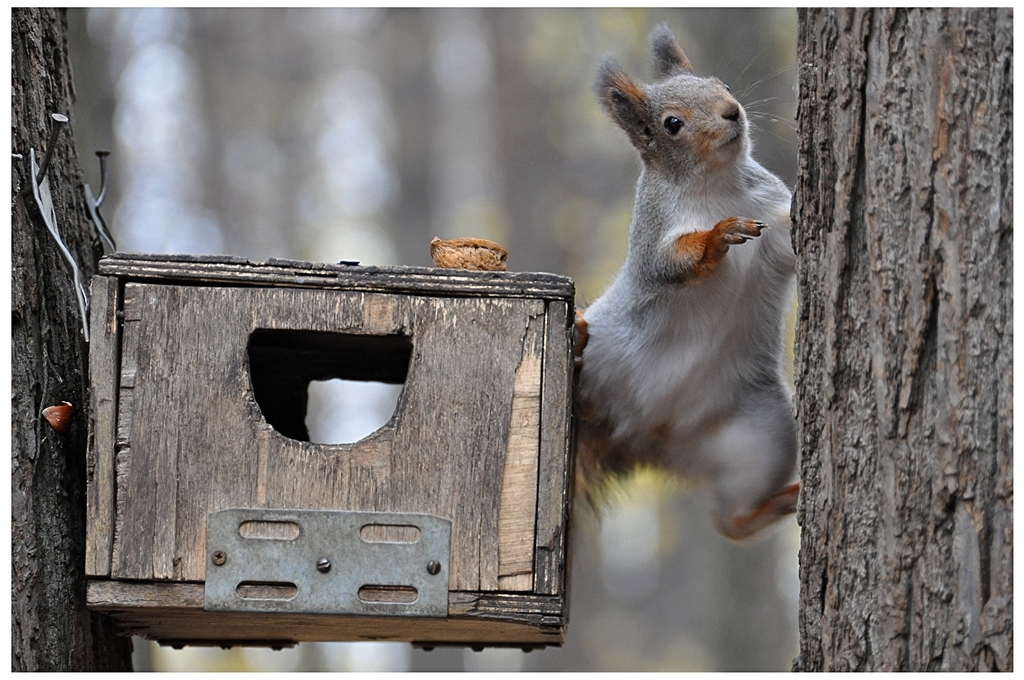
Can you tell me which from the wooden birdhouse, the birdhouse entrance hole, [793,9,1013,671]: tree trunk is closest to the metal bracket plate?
the wooden birdhouse

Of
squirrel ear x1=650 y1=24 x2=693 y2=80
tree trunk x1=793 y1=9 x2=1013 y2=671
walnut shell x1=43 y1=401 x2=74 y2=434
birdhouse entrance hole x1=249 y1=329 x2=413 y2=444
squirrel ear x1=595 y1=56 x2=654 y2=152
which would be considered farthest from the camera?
squirrel ear x1=650 y1=24 x2=693 y2=80

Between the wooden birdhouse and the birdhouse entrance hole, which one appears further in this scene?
the birdhouse entrance hole

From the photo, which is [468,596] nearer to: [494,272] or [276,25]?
[494,272]

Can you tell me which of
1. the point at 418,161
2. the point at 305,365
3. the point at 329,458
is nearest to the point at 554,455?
the point at 329,458

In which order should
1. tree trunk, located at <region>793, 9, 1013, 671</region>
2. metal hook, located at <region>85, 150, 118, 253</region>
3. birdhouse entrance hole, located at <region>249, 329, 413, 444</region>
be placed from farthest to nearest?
1. metal hook, located at <region>85, 150, 118, 253</region>
2. birdhouse entrance hole, located at <region>249, 329, 413, 444</region>
3. tree trunk, located at <region>793, 9, 1013, 671</region>

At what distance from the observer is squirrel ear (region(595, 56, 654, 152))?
2.19 metres

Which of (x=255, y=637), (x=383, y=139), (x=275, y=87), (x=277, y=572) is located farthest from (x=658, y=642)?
(x=277, y=572)

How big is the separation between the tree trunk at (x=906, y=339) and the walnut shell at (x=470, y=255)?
46cm

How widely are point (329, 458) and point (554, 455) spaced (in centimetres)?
32

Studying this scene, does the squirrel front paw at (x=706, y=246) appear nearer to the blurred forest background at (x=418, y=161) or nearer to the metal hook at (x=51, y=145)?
the metal hook at (x=51, y=145)

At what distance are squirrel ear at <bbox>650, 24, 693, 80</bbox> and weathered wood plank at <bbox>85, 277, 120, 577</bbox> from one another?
4.28 feet

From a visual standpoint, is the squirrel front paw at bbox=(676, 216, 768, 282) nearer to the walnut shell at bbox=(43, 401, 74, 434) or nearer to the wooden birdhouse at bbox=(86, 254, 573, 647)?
the wooden birdhouse at bbox=(86, 254, 573, 647)

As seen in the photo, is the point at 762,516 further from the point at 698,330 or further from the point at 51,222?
the point at 51,222

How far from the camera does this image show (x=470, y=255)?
5.40 feet
